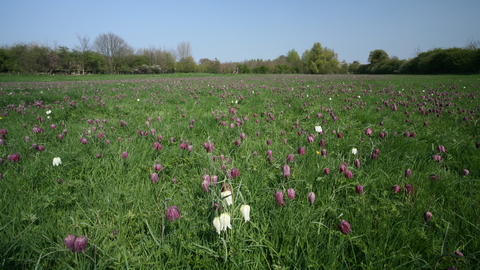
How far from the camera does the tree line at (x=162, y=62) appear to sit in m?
41.1

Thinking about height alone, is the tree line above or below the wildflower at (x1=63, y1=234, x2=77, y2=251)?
above

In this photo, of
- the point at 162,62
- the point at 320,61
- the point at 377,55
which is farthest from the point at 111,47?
the point at 377,55

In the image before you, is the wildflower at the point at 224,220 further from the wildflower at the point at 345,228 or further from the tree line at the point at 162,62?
the tree line at the point at 162,62

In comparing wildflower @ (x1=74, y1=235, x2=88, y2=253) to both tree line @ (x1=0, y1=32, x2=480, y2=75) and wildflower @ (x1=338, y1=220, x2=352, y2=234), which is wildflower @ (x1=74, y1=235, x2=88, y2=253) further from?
tree line @ (x1=0, y1=32, x2=480, y2=75)

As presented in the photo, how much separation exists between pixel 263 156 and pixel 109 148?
195 cm

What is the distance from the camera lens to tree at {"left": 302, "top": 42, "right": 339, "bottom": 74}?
6525 cm

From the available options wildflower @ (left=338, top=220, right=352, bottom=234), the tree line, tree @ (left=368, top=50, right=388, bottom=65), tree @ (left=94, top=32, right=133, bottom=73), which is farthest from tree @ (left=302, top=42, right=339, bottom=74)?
wildflower @ (left=338, top=220, right=352, bottom=234)

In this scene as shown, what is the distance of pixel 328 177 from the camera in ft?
7.25

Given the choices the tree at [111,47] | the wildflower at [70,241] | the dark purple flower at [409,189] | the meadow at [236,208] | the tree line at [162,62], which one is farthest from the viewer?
the tree at [111,47]

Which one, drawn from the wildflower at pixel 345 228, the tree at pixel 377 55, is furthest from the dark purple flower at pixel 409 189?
the tree at pixel 377 55

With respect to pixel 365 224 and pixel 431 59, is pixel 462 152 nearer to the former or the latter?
pixel 365 224

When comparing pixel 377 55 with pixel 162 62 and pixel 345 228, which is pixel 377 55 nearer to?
pixel 162 62

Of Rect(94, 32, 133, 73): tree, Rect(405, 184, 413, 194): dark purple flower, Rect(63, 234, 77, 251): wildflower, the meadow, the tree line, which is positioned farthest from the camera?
Rect(94, 32, 133, 73): tree

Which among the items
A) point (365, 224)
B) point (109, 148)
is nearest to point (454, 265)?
point (365, 224)
